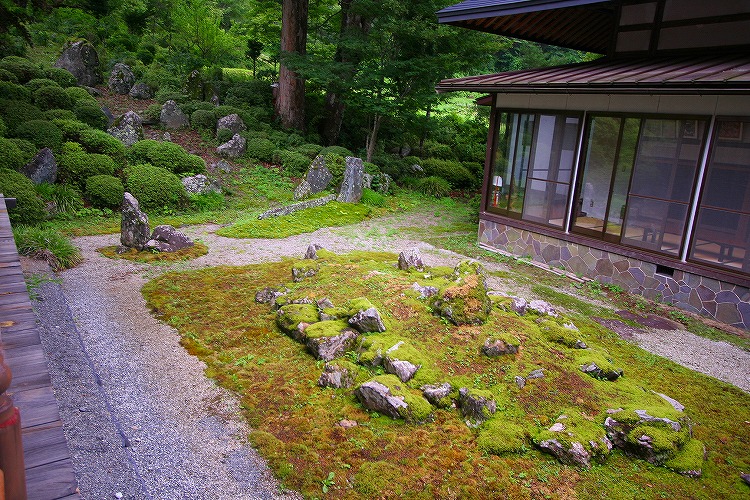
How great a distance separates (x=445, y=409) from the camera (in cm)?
463

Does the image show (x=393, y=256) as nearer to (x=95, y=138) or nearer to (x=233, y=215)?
(x=233, y=215)

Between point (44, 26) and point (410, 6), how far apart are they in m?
16.1

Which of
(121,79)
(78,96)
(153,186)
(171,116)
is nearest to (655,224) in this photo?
(153,186)

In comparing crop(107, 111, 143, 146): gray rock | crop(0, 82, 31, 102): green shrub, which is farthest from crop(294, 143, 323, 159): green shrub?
crop(0, 82, 31, 102): green shrub

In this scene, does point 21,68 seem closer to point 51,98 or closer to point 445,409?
point 51,98

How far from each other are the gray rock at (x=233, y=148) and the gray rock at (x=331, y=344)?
1114 cm

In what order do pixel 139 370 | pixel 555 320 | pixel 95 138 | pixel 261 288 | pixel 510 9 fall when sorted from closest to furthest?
pixel 139 370 → pixel 555 320 → pixel 261 288 → pixel 510 9 → pixel 95 138

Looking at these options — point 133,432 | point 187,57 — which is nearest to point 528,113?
point 133,432

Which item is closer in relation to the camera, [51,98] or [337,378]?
[337,378]

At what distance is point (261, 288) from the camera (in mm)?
7461

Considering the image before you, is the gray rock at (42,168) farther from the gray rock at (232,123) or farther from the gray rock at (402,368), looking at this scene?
the gray rock at (402,368)

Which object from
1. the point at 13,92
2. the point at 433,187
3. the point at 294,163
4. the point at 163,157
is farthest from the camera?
the point at 433,187

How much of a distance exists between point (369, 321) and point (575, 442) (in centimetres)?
237

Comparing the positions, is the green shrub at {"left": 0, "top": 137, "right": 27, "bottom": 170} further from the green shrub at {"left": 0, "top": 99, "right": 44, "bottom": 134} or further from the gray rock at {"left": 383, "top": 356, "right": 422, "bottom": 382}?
the gray rock at {"left": 383, "top": 356, "right": 422, "bottom": 382}
